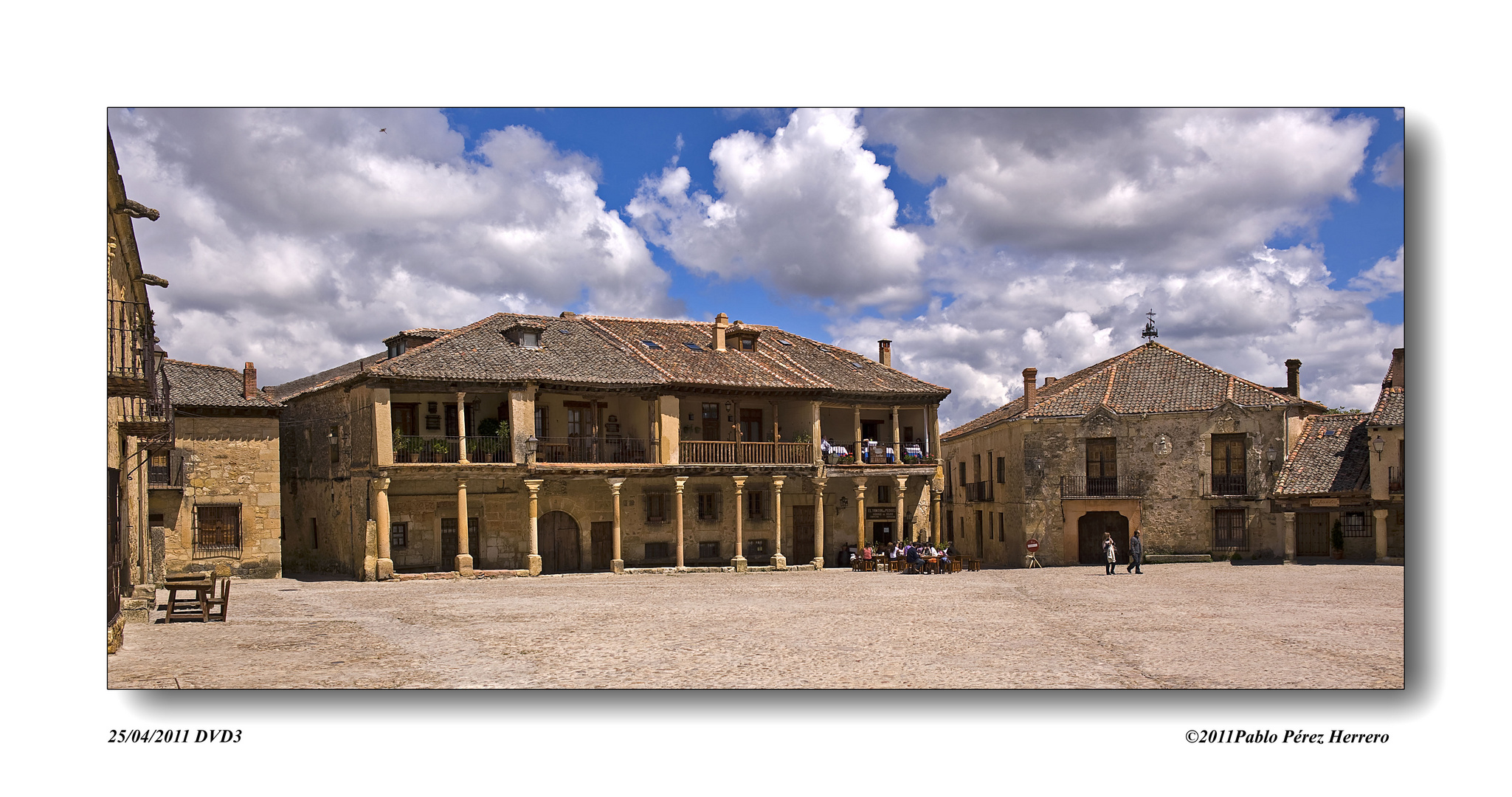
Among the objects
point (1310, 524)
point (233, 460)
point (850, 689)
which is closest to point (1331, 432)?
point (1310, 524)

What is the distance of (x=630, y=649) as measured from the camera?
1220 cm

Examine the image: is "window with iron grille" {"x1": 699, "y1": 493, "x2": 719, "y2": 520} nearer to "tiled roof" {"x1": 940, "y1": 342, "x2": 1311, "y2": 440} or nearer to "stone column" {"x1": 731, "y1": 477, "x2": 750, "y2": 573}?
→ "stone column" {"x1": 731, "y1": 477, "x2": 750, "y2": 573}

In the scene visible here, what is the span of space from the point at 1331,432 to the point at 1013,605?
15.6 metres

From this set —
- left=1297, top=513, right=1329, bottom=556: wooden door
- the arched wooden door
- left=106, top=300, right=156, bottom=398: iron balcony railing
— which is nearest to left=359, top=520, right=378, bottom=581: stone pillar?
the arched wooden door

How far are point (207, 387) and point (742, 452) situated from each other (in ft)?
40.4

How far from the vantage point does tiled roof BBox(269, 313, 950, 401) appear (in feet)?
83.9

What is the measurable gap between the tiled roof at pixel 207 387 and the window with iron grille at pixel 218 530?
226 centimetres

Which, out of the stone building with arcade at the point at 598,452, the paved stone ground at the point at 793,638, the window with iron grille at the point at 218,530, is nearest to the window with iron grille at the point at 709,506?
the stone building with arcade at the point at 598,452

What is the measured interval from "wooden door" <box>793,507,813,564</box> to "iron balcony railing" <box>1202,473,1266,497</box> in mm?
9909

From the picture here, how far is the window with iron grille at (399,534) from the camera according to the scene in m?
25.7

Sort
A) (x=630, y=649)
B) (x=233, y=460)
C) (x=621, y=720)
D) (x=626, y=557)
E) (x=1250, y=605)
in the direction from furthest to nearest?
(x=626, y=557) < (x=233, y=460) < (x=1250, y=605) < (x=630, y=649) < (x=621, y=720)

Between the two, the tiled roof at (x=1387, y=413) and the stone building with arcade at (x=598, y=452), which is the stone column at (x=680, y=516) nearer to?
the stone building with arcade at (x=598, y=452)
